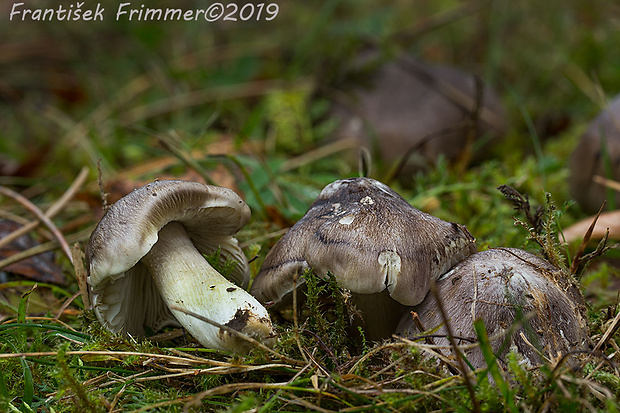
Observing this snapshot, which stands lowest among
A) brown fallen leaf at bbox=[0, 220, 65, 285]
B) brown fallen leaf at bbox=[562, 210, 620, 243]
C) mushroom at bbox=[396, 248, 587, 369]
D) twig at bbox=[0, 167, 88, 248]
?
brown fallen leaf at bbox=[562, 210, 620, 243]

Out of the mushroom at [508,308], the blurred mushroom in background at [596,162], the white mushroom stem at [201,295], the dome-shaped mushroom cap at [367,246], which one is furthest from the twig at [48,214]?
the blurred mushroom in background at [596,162]

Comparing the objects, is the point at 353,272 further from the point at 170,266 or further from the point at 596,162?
the point at 596,162

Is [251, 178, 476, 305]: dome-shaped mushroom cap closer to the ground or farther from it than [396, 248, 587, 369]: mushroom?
farther from it

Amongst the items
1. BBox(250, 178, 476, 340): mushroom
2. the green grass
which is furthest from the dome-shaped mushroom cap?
the green grass

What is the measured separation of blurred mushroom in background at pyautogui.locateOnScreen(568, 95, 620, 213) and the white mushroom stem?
6.88 feet

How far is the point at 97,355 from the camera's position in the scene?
4.67 feet

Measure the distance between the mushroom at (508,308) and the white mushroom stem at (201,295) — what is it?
0.43m

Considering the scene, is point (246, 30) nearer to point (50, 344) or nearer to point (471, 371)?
point (50, 344)

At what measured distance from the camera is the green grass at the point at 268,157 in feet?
4.21

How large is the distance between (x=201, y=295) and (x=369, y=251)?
1.57ft

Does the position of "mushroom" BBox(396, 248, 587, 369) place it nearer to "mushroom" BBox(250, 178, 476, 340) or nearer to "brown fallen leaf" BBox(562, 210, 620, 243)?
"mushroom" BBox(250, 178, 476, 340)

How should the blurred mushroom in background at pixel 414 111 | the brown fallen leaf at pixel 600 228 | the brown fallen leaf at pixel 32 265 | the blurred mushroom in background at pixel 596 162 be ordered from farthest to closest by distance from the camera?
the blurred mushroom in background at pixel 414 111 < the blurred mushroom in background at pixel 596 162 < the brown fallen leaf at pixel 600 228 < the brown fallen leaf at pixel 32 265

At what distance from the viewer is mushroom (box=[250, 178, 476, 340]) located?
4.44 feet

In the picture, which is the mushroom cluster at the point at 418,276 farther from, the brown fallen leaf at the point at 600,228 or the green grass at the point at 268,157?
the brown fallen leaf at the point at 600,228
